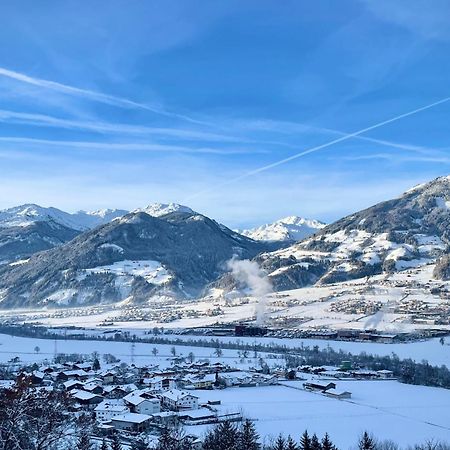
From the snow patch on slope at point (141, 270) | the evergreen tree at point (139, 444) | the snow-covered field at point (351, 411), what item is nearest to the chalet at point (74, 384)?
the snow-covered field at point (351, 411)

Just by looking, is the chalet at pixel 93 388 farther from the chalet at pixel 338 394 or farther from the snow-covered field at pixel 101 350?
the chalet at pixel 338 394

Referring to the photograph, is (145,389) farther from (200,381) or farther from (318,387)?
(318,387)

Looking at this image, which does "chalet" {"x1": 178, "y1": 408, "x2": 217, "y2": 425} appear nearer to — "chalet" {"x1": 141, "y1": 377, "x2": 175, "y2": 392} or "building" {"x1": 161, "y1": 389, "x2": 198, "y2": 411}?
"building" {"x1": 161, "y1": 389, "x2": 198, "y2": 411}

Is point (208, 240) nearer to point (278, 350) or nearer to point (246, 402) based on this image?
point (278, 350)

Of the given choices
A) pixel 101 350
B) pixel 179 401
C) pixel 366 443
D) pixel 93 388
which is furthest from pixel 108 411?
pixel 101 350

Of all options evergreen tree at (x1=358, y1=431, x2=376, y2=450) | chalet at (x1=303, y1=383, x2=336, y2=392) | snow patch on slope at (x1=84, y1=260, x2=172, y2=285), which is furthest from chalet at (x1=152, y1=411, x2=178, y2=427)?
snow patch on slope at (x1=84, y1=260, x2=172, y2=285)

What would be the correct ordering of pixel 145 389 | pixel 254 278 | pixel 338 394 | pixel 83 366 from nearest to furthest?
pixel 338 394, pixel 145 389, pixel 83 366, pixel 254 278
